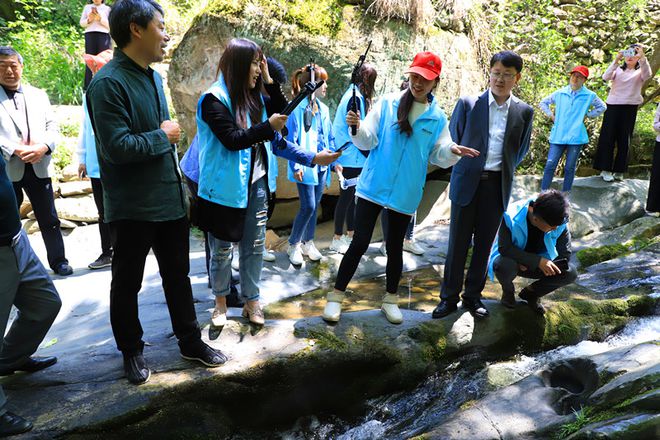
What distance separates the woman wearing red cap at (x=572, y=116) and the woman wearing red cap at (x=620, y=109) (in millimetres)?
748

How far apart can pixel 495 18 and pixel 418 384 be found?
9229 mm

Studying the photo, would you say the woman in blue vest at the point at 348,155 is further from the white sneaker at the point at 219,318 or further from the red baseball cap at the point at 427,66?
the white sneaker at the point at 219,318

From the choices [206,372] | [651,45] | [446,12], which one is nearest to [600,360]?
[206,372]

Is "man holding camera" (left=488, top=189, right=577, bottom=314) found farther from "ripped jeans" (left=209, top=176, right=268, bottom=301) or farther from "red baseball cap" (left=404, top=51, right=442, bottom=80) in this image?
"ripped jeans" (left=209, top=176, right=268, bottom=301)

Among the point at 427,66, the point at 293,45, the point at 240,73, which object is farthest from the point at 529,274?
the point at 293,45

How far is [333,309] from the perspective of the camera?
3600 millimetres

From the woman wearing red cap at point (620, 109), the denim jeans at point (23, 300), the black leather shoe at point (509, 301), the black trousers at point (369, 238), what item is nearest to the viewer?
the denim jeans at point (23, 300)

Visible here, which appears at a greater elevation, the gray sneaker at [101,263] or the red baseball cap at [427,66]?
the red baseball cap at [427,66]

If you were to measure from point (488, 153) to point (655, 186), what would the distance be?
4.73 metres

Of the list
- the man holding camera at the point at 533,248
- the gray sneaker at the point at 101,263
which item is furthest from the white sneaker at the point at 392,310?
the gray sneaker at the point at 101,263

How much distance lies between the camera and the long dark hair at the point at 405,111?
3.43 metres

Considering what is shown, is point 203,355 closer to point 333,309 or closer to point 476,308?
point 333,309

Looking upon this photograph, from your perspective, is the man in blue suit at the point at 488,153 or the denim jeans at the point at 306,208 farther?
the denim jeans at the point at 306,208

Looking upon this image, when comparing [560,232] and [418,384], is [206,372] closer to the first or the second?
[418,384]
